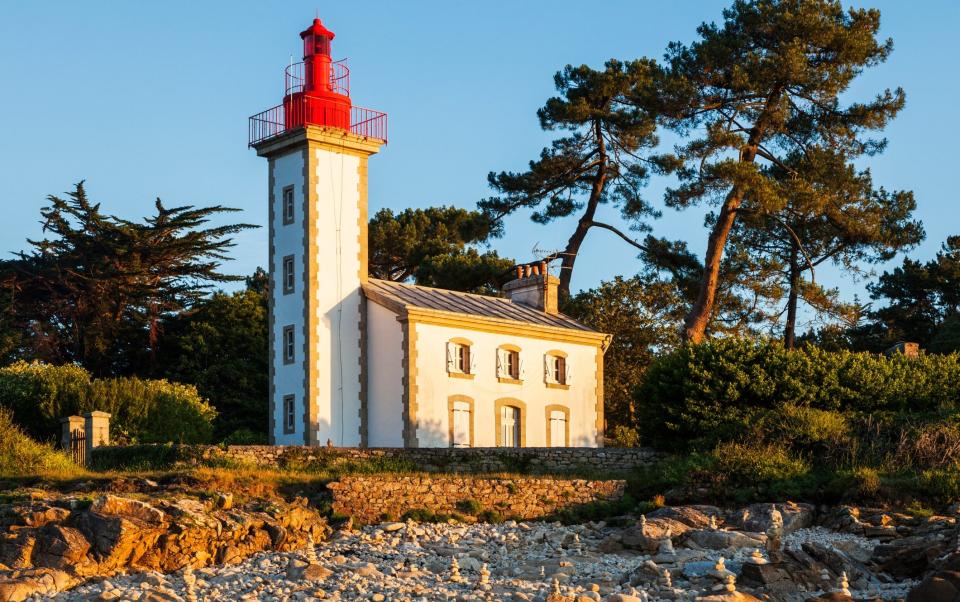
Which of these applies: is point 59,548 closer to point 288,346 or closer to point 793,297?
point 288,346

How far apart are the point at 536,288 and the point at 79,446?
48.9ft

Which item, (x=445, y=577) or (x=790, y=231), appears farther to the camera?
(x=790, y=231)

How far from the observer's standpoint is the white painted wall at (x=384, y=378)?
32.9 m

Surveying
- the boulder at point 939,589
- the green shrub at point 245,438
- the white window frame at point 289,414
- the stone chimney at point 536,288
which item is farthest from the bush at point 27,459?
the stone chimney at point 536,288

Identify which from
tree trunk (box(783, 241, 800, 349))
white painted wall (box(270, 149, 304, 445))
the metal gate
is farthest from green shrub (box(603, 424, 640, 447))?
the metal gate

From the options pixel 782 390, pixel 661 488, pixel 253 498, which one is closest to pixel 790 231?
pixel 782 390

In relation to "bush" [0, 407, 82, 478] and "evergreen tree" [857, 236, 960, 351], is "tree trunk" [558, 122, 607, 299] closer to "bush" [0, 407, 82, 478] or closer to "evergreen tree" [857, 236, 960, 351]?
"evergreen tree" [857, 236, 960, 351]

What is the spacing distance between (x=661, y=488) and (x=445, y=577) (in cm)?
727

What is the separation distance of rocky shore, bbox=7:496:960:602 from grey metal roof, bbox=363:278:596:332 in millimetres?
12104

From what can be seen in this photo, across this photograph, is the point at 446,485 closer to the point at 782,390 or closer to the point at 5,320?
the point at 782,390

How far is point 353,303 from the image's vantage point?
111 ft

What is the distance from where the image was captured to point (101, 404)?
103 ft

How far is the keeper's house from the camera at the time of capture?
108 ft

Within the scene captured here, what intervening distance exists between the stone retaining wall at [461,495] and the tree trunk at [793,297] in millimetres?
17706
